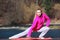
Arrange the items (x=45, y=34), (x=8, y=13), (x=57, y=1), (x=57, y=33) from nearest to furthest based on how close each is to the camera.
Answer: (x=45, y=34), (x=57, y=33), (x=8, y=13), (x=57, y=1)

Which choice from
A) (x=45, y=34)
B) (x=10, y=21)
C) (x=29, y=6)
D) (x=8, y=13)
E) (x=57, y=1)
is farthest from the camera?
(x=57, y=1)

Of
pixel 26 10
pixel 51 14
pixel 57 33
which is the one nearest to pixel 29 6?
pixel 26 10

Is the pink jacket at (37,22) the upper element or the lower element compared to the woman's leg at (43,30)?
upper

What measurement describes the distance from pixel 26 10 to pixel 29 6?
0.66 metres

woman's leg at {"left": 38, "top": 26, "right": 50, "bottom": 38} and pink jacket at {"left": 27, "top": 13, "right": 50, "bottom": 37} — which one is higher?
pink jacket at {"left": 27, "top": 13, "right": 50, "bottom": 37}

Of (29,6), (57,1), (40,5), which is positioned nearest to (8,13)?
(29,6)

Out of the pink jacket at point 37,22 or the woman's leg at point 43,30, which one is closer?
the pink jacket at point 37,22

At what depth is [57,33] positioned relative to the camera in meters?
8.66

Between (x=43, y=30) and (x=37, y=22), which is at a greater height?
(x=37, y=22)

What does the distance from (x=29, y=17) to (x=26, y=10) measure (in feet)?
1.55

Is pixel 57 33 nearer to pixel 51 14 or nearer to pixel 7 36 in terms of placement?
pixel 7 36

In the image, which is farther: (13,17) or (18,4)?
(18,4)

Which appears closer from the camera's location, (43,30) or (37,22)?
(37,22)

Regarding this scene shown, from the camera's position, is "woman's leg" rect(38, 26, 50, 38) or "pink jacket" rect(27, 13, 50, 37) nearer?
"pink jacket" rect(27, 13, 50, 37)
